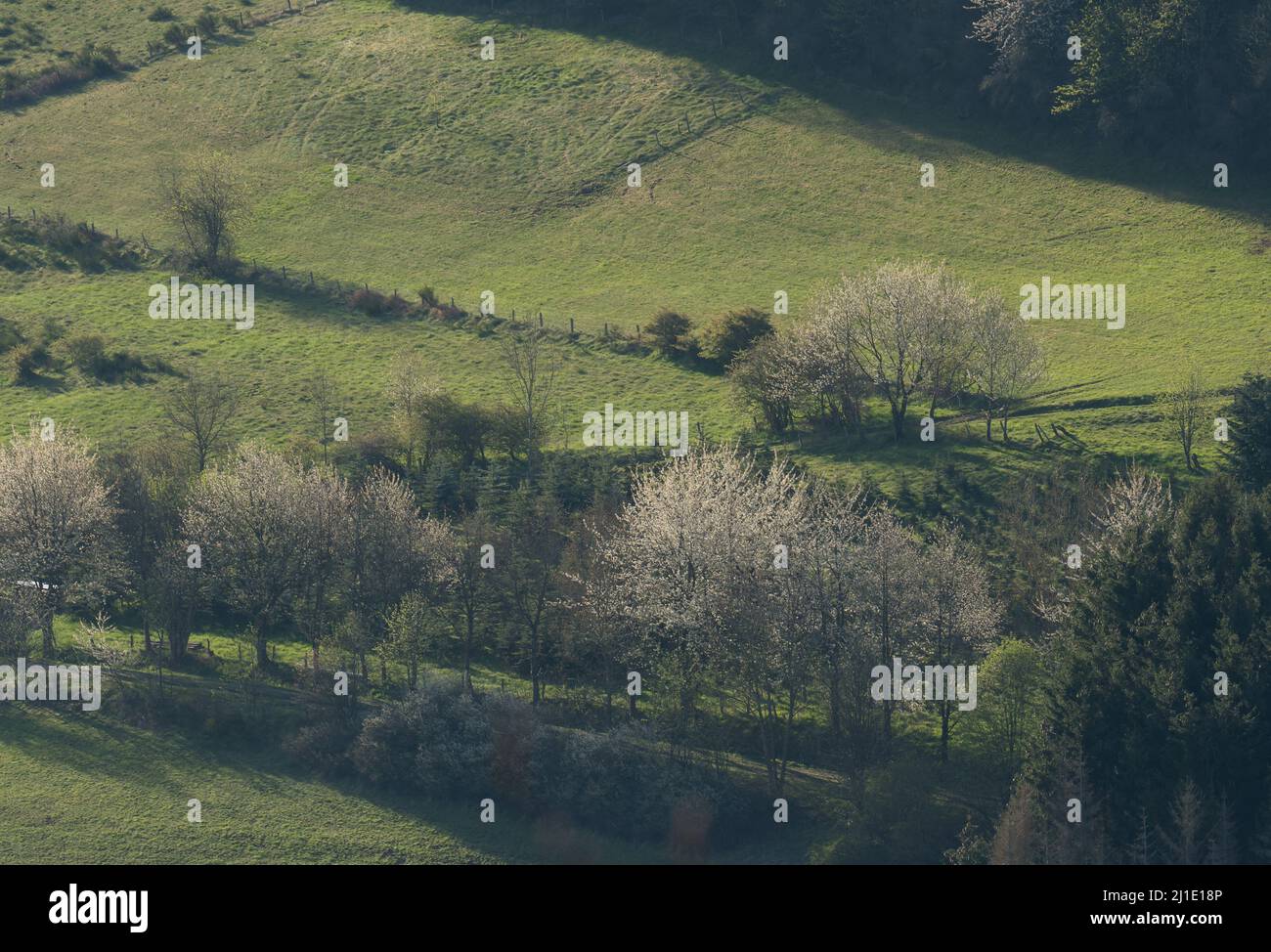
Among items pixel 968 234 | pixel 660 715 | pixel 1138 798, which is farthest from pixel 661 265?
pixel 1138 798

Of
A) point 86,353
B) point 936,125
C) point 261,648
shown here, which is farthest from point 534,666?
point 936,125

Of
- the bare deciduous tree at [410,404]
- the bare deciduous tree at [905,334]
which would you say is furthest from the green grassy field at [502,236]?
the bare deciduous tree at [410,404]

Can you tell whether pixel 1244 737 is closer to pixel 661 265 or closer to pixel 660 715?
pixel 660 715

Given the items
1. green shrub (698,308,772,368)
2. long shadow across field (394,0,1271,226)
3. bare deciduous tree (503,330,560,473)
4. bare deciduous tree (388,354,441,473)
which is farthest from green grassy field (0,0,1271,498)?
bare deciduous tree (388,354,441,473)

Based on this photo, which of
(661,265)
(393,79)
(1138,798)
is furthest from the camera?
(393,79)

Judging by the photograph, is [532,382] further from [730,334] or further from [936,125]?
[936,125]

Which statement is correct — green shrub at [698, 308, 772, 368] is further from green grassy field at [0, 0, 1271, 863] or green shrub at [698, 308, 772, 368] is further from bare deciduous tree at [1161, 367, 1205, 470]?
bare deciduous tree at [1161, 367, 1205, 470]

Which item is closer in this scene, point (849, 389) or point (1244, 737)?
point (1244, 737)

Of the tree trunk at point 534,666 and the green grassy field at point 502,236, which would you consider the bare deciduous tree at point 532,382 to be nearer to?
the green grassy field at point 502,236
